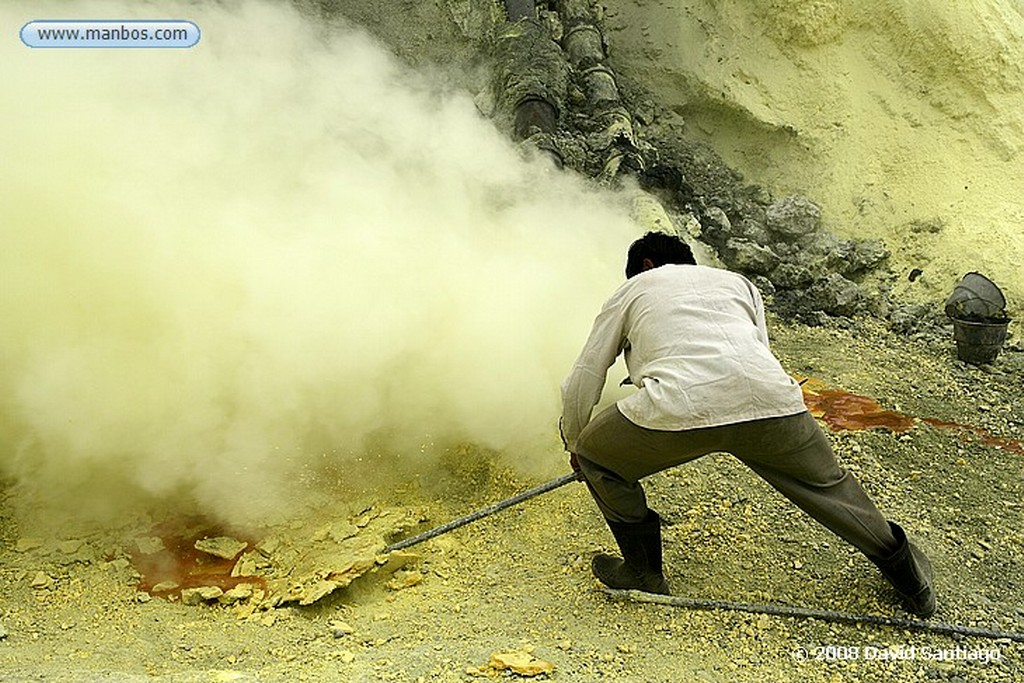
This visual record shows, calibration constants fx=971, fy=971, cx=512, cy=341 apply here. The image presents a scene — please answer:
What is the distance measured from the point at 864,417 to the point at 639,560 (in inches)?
70.3

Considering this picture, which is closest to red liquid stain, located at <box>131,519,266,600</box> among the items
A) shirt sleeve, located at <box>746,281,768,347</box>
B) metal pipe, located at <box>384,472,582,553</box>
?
metal pipe, located at <box>384,472,582,553</box>

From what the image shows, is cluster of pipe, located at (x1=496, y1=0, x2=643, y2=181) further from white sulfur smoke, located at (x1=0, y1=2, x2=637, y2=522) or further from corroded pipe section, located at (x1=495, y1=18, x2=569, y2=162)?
white sulfur smoke, located at (x1=0, y1=2, x2=637, y2=522)

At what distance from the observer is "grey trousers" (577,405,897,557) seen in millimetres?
2760

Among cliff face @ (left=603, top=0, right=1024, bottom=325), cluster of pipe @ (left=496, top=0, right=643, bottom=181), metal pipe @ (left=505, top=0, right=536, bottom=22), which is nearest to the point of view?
cluster of pipe @ (left=496, top=0, right=643, bottom=181)

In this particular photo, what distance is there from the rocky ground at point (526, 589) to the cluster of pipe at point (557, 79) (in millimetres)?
2590

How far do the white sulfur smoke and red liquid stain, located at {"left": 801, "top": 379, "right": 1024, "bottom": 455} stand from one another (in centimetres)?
116

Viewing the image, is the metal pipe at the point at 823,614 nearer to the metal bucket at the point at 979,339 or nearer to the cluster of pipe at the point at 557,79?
the metal bucket at the point at 979,339

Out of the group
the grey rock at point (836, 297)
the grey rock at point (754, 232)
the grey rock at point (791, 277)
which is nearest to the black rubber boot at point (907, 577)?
the grey rock at point (836, 297)

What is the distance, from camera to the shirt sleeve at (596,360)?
2910 mm

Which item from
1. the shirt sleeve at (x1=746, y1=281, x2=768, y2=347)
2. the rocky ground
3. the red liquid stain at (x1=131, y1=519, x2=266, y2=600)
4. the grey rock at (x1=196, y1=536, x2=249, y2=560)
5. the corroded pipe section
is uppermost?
the corroded pipe section

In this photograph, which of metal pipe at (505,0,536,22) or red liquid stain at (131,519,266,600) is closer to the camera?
red liquid stain at (131,519,266,600)

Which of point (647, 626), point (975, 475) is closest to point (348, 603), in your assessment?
point (647, 626)

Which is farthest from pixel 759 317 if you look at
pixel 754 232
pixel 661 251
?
pixel 754 232

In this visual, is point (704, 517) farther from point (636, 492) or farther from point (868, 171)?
point (868, 171)
